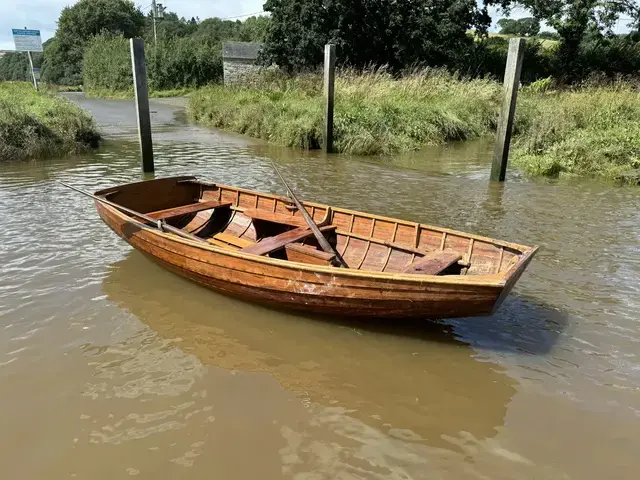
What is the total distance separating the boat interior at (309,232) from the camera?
4824 millimetres

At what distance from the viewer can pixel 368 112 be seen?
14.8 m

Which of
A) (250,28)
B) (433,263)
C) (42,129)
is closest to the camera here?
(433,263)

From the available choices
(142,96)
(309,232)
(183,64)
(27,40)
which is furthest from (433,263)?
(183,64)

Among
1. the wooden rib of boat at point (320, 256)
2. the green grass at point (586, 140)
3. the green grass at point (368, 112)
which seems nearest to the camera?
the wooden rib of boat at point (320, 256)

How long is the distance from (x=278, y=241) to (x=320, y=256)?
61 cm

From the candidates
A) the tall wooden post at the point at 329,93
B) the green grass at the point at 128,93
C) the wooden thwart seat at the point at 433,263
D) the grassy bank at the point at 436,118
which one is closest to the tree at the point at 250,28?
the green grass at the point at 128,93

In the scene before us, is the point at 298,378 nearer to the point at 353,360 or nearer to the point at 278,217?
the point at 353,360

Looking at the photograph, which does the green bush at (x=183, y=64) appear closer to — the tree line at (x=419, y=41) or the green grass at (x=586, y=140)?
the tree line at (x=419, y=41)

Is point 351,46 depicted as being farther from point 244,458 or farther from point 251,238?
point 244,458

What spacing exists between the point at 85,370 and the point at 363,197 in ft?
21.8

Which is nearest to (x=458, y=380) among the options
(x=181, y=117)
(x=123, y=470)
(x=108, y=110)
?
(x=123, y=470)

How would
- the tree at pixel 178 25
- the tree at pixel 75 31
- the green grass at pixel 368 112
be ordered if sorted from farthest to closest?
the tree at pixel 178 25, the tree at pixel 75 31, the green grass at pixel 368 112

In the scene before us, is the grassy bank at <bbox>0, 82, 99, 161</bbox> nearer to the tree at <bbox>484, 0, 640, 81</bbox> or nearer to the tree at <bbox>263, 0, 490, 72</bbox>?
the tree at <bbox>263, 0, 490, 72</bbox>

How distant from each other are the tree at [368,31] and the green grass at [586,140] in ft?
39.7
